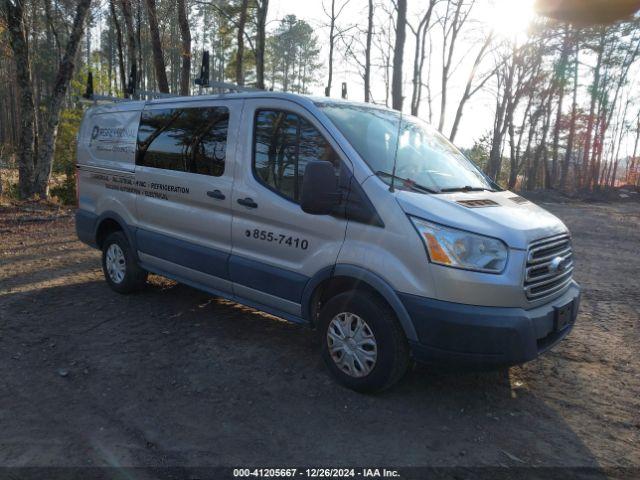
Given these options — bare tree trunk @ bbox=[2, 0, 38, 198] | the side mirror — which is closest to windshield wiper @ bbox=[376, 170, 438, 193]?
the side mirror

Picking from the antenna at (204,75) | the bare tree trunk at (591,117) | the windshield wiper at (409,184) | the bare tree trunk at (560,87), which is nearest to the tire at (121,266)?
the antenna at (204,75)

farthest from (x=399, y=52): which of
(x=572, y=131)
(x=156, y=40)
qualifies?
(x=572, y=131)

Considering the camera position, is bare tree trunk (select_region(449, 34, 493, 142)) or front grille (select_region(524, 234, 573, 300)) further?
bare tree trunk (select_region(449, 34, 493, 142))

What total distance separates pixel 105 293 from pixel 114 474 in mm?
3737

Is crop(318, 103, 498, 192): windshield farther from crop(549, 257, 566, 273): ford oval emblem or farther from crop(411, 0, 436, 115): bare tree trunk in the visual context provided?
crop(411, 0, 436, 115): bare tree trunk

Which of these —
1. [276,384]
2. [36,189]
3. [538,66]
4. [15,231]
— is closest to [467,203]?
[276,384]

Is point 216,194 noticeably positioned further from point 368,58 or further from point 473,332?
point 368,58

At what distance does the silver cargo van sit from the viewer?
3268mm

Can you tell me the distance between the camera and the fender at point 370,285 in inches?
134

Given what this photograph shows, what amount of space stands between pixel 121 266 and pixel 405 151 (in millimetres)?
3662

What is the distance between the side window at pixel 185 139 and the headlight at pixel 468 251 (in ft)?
7.33

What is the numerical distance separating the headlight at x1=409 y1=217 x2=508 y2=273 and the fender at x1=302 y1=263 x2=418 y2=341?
39 cm

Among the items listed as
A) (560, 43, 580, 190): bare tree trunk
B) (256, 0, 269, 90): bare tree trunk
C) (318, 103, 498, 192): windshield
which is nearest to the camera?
(318, 103, 498, 192): windshield

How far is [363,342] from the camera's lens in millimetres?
3664
